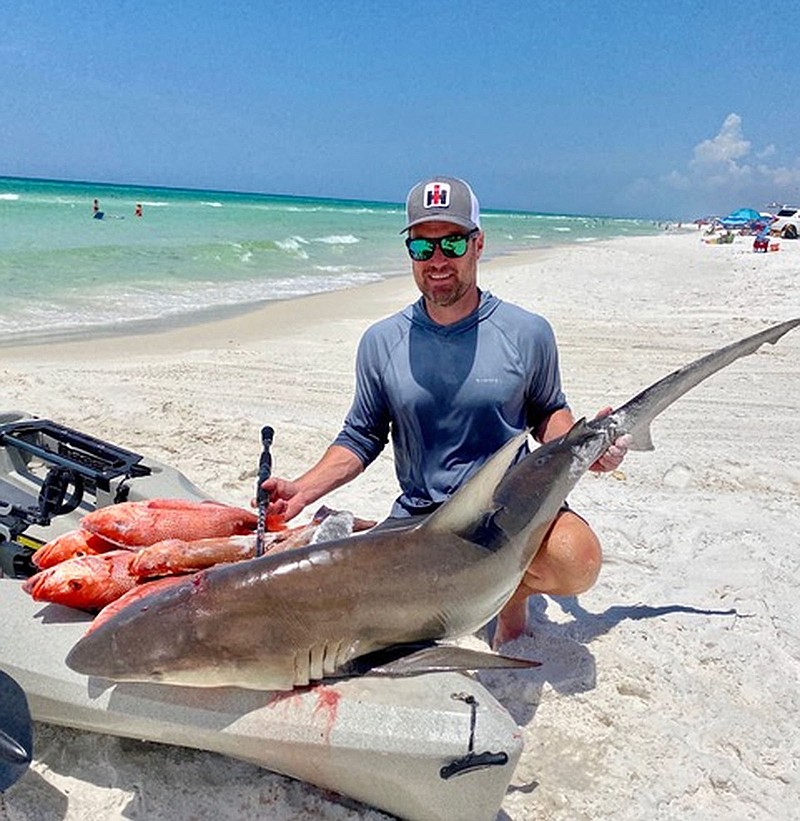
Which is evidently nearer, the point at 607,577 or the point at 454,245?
the point at 454,245

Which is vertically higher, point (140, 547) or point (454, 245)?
point (454, 245)

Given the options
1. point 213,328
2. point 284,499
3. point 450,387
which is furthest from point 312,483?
point 213,328

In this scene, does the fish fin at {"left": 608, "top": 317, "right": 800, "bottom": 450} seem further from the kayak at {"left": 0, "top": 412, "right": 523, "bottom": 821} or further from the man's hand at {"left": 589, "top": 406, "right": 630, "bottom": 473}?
the kayak at {"left": 0, "top": 412, "right": 523, "bottom": 821}

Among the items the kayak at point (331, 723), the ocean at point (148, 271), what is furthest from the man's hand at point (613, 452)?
the ocean at point (148, 271)

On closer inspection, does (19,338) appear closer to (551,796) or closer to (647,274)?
(551,796)

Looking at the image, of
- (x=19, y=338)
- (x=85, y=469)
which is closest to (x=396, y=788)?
(x=85, y=469)

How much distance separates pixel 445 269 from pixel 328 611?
4.85 ft

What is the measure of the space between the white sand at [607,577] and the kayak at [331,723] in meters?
0.24

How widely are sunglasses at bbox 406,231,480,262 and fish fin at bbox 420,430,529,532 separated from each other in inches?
38.7

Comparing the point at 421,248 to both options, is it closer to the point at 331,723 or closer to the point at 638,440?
the point at 638,440

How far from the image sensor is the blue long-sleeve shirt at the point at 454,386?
10.6 feet

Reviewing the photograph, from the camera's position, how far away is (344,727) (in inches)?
90.0

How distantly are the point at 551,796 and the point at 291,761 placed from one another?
87 centimetres

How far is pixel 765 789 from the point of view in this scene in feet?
8.92
